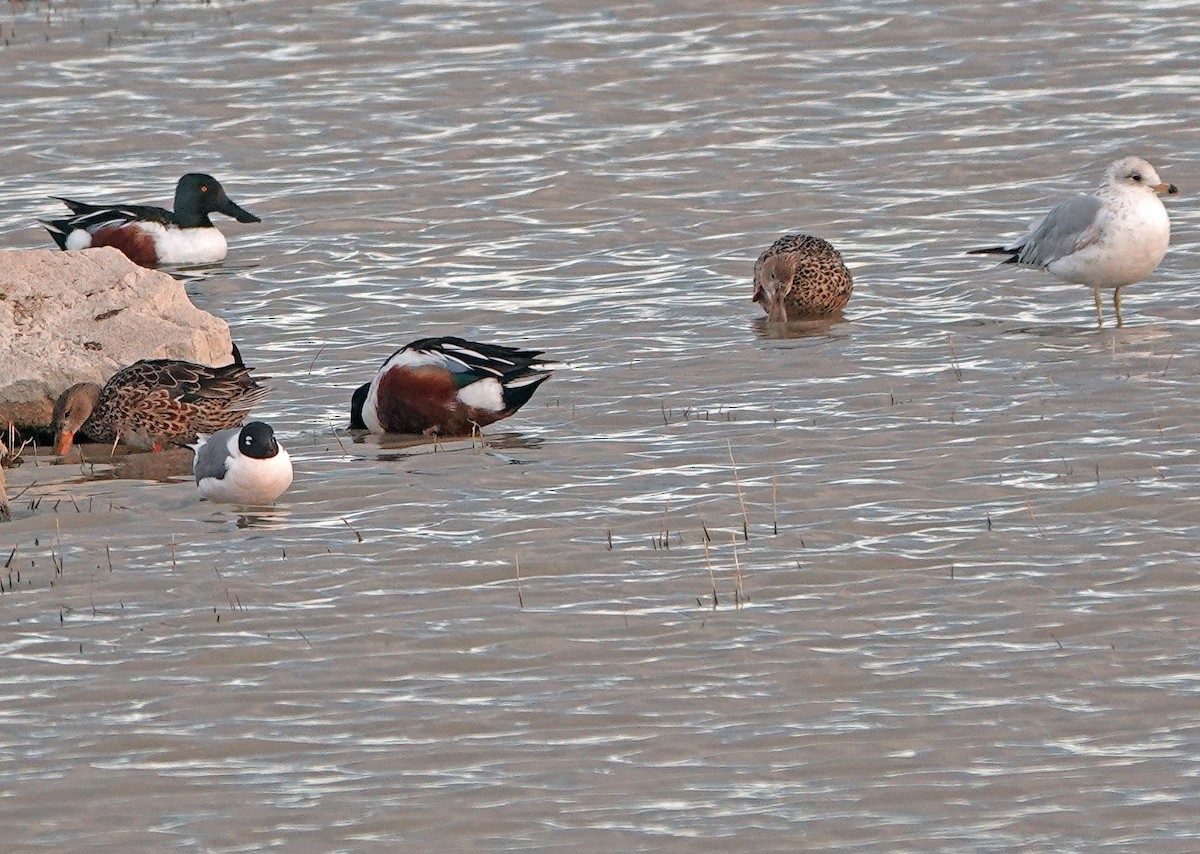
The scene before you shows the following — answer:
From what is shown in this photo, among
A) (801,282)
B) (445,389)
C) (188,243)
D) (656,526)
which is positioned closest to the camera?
(656,526)

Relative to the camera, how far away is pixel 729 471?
950 centimetres

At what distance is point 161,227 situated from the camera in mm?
16047

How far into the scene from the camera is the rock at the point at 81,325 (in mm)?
11273

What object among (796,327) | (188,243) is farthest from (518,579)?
(188,243)

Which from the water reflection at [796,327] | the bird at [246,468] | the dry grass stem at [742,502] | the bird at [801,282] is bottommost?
the dry grass stem at [742,502]

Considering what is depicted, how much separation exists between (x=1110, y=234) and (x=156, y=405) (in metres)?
5.48

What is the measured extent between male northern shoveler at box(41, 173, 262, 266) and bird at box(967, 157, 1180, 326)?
6.21m

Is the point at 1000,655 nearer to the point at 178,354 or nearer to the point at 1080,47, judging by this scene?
the point at 178,354

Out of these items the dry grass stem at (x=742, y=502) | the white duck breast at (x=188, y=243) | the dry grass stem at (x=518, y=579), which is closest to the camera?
the dry grass stem at (x=518, y=579)

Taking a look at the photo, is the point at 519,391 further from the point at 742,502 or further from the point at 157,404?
the point at 742,502

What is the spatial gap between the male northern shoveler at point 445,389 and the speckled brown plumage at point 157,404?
683 mm

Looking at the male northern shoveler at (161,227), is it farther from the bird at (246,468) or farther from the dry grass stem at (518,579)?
the dry grass stem at (518,579)

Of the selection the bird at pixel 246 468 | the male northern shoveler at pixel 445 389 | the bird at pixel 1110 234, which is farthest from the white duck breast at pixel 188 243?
the bird at pixel 246 468

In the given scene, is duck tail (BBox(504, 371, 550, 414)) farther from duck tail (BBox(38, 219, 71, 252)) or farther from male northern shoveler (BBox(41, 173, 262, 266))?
duck tail (BBox(38, 219, 71, 252))
